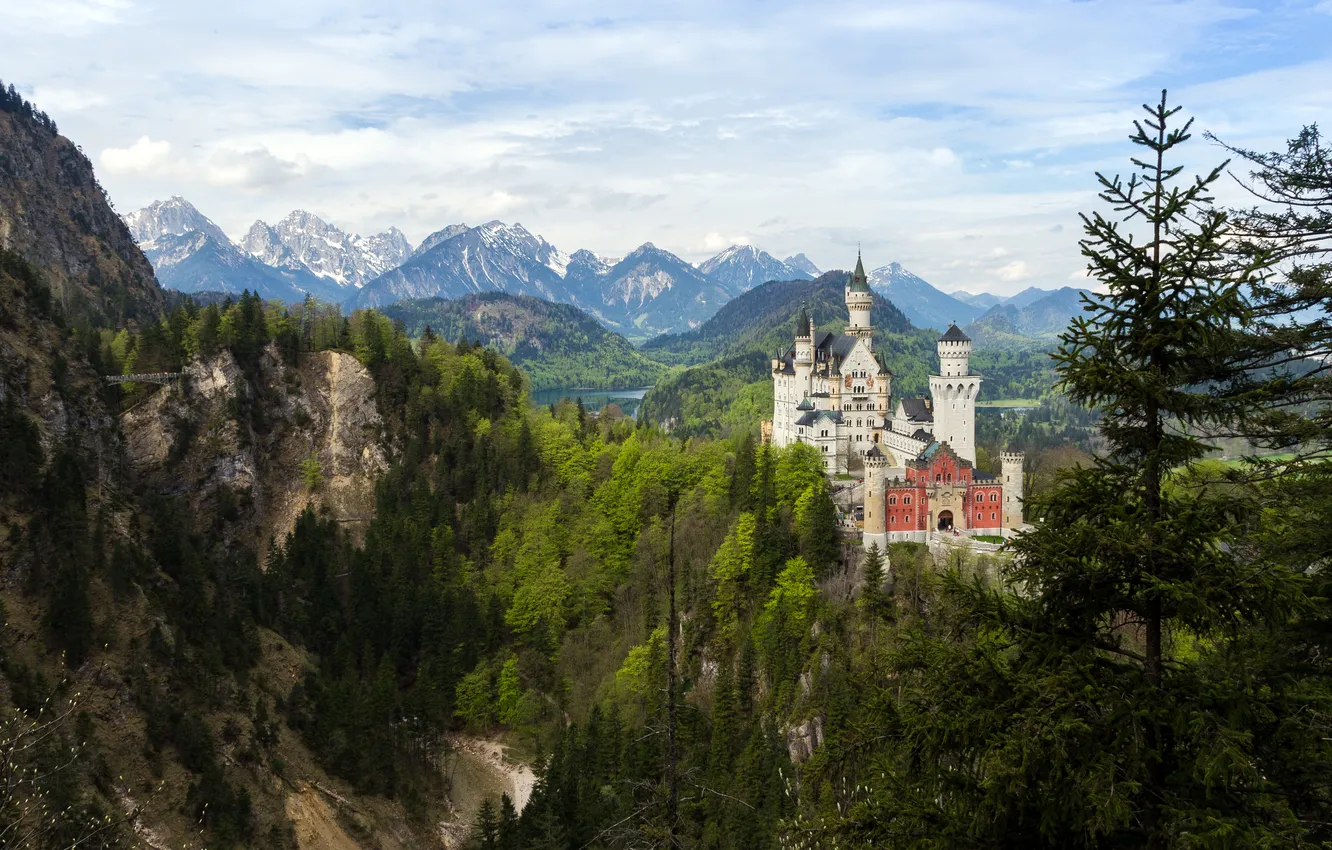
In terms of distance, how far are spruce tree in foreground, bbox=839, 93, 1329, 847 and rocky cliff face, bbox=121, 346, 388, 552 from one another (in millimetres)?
95885

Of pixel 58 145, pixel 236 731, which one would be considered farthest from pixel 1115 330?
pixel 58 145

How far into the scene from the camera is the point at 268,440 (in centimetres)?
10406

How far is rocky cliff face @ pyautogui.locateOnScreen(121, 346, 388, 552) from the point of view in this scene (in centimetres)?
9662

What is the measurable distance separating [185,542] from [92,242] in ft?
384

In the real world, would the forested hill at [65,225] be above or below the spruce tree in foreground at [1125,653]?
above

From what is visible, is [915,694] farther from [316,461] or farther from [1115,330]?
[316,461]

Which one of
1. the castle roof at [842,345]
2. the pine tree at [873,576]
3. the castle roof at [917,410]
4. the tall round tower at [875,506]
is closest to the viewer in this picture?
the pine tree at [873,576]

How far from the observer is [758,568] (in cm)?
6606

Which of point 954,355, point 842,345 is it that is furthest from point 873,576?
point 842,345

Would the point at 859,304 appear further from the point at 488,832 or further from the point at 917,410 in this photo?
the point at 488,832

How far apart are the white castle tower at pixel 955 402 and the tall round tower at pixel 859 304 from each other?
12.7 m

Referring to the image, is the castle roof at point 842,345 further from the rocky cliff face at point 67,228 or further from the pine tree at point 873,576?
the rocky cliff face at point 67,228

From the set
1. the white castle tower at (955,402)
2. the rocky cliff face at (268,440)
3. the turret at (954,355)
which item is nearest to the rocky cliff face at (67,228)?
the rocky cliff face at (268,440)

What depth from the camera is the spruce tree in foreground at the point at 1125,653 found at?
33.4 feet
